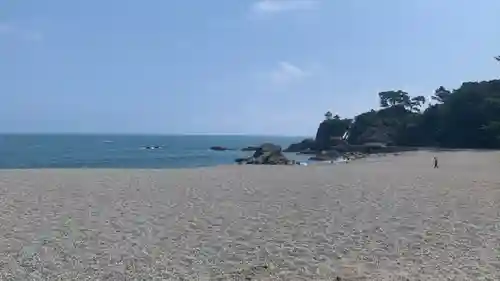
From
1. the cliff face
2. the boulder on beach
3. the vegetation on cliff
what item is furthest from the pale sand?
the cliff face

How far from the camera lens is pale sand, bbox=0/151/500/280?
6574mm

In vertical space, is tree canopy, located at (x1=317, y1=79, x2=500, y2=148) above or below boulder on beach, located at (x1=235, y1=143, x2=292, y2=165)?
above

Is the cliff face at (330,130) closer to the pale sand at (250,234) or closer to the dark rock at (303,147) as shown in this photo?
the dark rock at (303,147)

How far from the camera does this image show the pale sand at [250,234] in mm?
6574

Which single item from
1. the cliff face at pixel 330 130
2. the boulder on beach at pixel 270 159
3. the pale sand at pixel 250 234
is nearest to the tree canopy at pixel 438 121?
the cliff face at pixel 330 130

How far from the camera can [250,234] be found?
8.63m

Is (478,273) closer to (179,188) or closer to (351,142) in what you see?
(179,188)

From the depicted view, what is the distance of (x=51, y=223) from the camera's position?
30.9 feet

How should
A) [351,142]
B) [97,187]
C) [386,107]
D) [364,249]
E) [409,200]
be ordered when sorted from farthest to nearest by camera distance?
[386,107], [351,142], [97,187], [409,200], [364,249]

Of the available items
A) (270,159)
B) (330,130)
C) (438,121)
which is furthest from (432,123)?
(270,159)

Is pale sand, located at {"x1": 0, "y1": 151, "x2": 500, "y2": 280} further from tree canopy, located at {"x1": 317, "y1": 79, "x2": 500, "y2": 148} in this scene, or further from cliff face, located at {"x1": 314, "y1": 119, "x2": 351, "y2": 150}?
cliff face, located at {"x1": 314, "y1": 119, "x2": 351, "y2": 150}

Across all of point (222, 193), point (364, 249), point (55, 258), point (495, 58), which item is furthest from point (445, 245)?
point (495, 58)

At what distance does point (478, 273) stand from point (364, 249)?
1685mm

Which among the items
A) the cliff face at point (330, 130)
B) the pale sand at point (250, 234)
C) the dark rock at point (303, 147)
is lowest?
the pale sand at point (250, 234)
